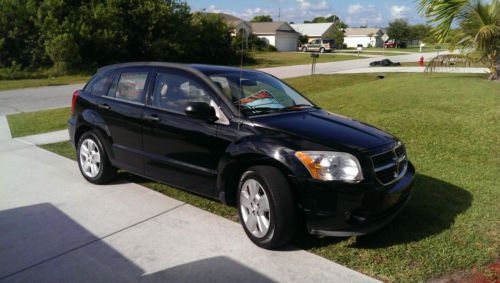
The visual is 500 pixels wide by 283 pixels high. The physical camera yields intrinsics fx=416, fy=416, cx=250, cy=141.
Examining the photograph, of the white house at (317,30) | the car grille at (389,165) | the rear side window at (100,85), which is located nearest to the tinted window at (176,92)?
the rear side window at (100,85)

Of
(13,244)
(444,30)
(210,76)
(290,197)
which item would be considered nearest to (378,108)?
(444,30)

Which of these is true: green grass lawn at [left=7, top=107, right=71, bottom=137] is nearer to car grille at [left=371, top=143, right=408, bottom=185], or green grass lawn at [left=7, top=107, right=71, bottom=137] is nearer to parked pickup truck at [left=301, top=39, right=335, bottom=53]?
car grille at [left=371, top=143, right=408, bottom=185]

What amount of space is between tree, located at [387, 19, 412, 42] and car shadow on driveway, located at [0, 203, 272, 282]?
314ft

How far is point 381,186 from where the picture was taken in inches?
136

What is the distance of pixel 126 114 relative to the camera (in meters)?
4.90

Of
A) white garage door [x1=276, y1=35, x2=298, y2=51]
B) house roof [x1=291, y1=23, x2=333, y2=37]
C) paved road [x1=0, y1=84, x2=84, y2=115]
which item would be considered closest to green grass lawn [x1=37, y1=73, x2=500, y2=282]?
paved road [x1=0, y1=84, x2=84, y2=115]

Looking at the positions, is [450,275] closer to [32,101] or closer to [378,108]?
[378,108]

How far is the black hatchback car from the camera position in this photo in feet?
11.2

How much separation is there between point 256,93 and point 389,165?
159 cm

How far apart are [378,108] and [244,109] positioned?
6.44m

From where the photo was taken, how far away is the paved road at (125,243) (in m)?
3.27

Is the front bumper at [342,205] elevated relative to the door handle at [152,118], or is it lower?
lower

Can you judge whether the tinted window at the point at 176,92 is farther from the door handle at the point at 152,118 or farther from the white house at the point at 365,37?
the white house at the point at 365,37

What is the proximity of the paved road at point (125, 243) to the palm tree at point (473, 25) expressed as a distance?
1124 cm
